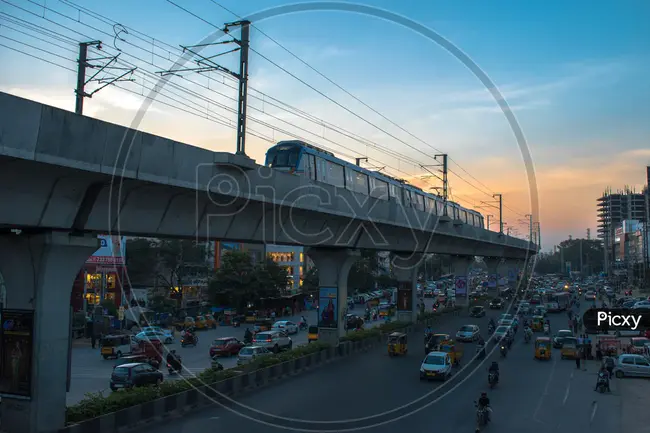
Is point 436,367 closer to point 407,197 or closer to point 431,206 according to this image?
point 407,197

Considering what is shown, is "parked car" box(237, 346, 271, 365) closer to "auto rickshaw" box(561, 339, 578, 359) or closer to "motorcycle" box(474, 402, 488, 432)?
"motorcycle" box(474, 402, 488, 432)

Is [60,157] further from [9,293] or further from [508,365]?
[508,365]

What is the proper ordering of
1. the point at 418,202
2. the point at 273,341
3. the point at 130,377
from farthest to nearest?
the point at 418,202
the point at 273,341
the point at 130,377

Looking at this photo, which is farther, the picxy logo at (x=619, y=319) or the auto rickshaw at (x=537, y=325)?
the auto rickshaw at (x=537, y=325)

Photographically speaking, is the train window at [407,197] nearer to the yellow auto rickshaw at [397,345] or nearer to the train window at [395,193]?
the train window at [395,193]

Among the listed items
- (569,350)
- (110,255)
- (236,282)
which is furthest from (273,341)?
(110,255)

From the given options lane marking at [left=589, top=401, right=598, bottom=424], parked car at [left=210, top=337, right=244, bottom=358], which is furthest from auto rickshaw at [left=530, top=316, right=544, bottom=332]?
lane marking at [left=589, top=401, right=598, bottom=424]

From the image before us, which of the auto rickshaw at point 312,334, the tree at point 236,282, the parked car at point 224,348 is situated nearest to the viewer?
the parked car at point 224,348

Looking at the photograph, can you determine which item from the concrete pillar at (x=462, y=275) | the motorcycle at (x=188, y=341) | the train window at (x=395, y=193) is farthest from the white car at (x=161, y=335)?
the concrete pillar at (x=462, y=275)
